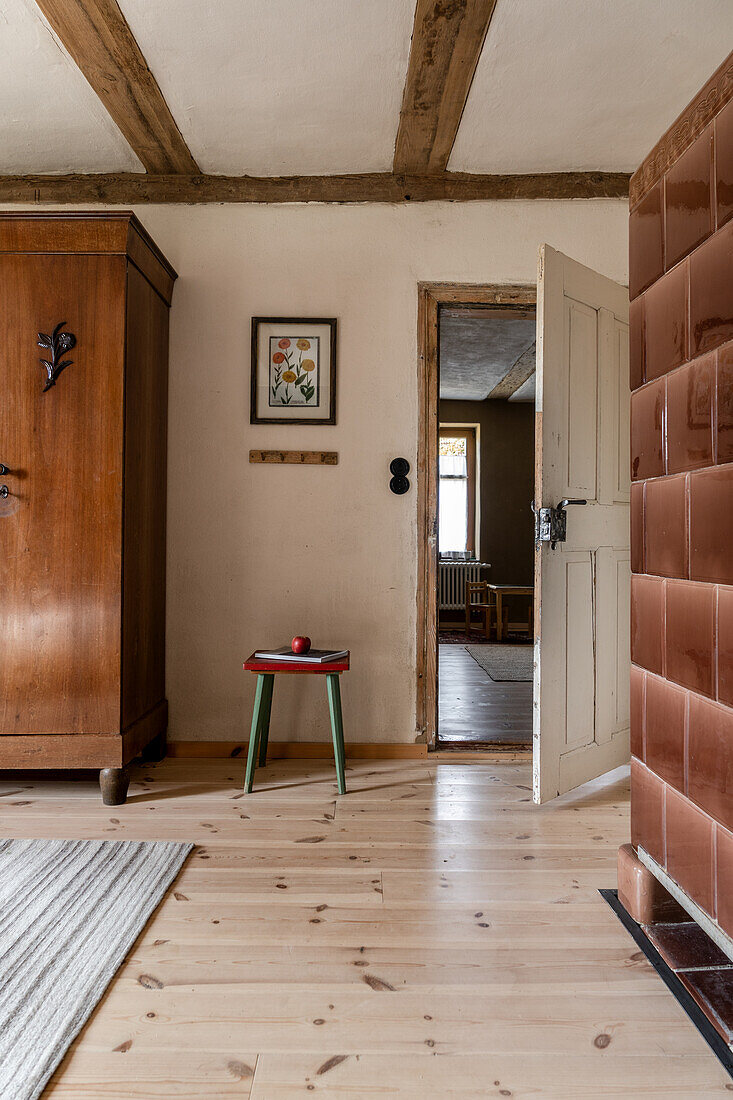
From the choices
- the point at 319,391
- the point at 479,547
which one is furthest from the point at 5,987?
the point at 479,547

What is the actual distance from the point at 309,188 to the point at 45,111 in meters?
1.09

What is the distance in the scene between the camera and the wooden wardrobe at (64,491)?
101 inches

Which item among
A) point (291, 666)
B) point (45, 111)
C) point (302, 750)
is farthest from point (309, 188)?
point (302, 750)

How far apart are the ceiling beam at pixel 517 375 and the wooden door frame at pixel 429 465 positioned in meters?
3.63

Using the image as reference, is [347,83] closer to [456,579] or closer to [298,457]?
[298,457]

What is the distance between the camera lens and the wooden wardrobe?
2.56 metres

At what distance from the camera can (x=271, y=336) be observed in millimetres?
3242

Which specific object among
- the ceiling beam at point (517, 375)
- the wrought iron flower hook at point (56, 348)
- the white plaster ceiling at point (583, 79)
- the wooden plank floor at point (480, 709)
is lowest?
the wooden plank floor at point (480, 709)

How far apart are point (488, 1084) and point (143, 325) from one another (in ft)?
8.69

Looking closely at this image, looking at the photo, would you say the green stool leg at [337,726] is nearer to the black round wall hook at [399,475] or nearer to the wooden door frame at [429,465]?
the wooden door frame at [429,465]

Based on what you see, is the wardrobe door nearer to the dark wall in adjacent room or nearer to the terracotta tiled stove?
the terracotta tiled stove

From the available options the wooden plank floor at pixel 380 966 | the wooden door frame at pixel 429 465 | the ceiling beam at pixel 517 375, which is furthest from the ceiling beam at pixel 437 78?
the ceiling beam at pixel 517 375

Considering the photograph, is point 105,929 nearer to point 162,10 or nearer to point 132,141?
point 162,10

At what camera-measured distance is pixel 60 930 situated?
1.68m
